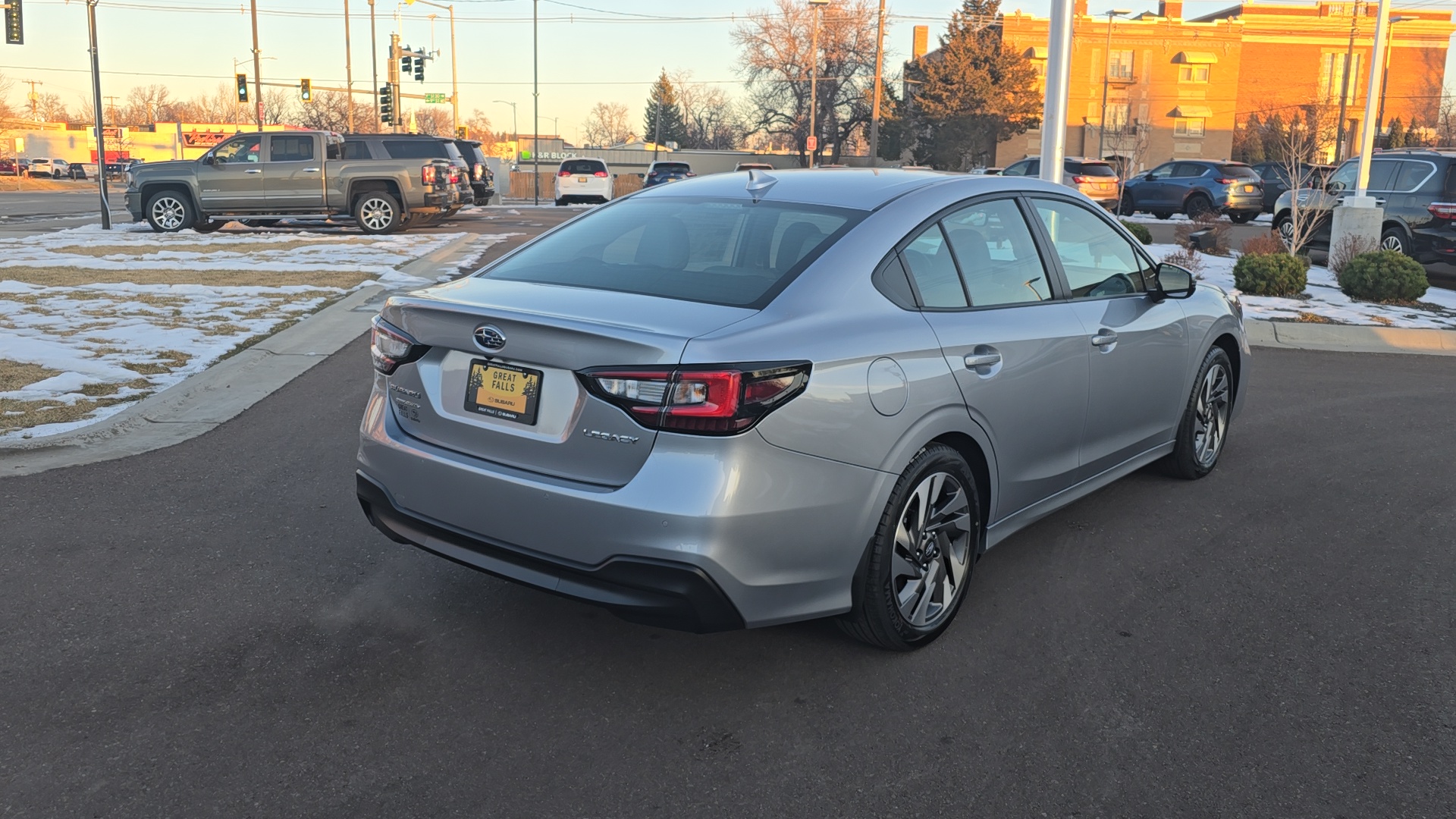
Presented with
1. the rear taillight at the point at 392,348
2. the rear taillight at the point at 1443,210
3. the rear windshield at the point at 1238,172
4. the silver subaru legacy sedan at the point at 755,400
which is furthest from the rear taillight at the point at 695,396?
the rear windshield at the point at 1238,172

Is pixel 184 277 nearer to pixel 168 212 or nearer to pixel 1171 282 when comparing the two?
pixel 168 212

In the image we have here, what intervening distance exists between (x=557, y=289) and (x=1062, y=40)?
8378mm

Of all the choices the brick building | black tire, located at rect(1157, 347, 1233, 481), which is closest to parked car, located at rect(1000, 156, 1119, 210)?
black tire, located at rect(1157, 347, 1233, 481)

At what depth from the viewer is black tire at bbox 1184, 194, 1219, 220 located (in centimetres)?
2848

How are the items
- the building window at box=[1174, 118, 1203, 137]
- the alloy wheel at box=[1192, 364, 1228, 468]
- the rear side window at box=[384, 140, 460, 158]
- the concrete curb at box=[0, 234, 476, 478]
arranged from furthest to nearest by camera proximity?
the building window at box=[1174, 118, 1203, 137]
the rear side window at box=[384, 140, 460, 158]
the concrete curb at box=[0, 234, 476, 478]
the alloy wheel at box=[1192, 364, 1228, 468]

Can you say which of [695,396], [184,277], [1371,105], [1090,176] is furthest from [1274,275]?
[1090,176]

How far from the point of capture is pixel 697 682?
3.59 metres

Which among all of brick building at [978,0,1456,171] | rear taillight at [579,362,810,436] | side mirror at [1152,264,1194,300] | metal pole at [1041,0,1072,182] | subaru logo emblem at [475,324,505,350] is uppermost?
brick building at [978,0,1456,171]

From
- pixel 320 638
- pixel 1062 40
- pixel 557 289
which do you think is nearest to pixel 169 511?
pixel 320 638

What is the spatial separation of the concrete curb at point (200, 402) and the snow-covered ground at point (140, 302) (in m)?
0.18

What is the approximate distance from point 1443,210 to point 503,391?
15.5m

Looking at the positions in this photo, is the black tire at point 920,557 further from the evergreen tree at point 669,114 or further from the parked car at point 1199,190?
the evergreen tree at point 669,114

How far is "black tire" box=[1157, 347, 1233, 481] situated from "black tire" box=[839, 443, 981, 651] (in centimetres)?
216

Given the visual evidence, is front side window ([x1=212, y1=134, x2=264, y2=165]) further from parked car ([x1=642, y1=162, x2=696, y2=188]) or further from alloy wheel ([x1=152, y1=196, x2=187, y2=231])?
parked car ([x1=642, y1=162, x2=696, y2=188])
